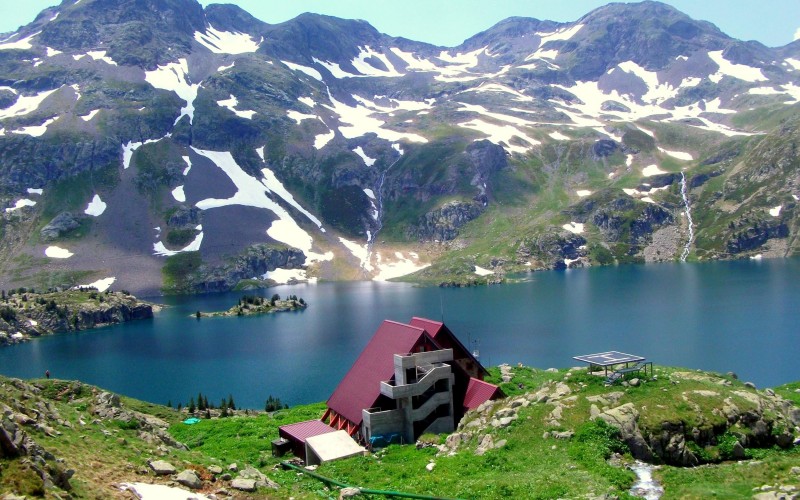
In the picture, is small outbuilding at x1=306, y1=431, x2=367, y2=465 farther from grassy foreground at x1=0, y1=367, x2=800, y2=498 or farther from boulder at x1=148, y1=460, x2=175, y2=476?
boulder at x1=148, y1=460, x2=175, y2=476

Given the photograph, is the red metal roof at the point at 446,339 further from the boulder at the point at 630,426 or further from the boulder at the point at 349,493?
the boulder at the point at 349,493

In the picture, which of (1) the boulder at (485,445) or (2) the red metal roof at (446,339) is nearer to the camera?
(1) the boulder at (485,445)

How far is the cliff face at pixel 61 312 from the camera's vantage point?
13638 centimetres

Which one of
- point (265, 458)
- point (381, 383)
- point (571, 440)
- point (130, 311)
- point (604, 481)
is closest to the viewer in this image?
point (604, 481)

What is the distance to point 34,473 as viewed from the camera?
14312mm

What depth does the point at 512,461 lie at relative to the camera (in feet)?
76.1

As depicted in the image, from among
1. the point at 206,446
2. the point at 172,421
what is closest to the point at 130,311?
the point at 172,421

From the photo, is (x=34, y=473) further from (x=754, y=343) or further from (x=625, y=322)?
(x=625, y=322)

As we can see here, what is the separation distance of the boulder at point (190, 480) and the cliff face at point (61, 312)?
134m

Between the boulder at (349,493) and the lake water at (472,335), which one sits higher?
the boulder at (349,493)

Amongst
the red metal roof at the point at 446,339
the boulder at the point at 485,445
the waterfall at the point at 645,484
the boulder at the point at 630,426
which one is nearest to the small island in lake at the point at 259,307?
the red metal roof at the point at 446,339

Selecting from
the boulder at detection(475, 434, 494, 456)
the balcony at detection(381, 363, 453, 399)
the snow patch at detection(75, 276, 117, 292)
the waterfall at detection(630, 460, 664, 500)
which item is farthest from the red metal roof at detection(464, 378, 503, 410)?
the snow patch at detection(75, 276, 117, 292)

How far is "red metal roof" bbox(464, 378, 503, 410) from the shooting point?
34713 mm

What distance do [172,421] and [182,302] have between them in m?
138
